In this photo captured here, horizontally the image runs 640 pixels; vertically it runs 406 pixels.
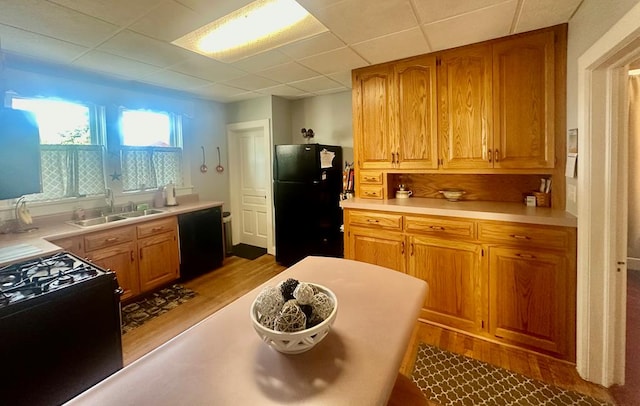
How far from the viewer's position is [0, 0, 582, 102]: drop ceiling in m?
1.72

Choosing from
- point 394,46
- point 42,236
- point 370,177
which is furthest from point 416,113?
point 42,236

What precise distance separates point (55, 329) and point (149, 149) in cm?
256

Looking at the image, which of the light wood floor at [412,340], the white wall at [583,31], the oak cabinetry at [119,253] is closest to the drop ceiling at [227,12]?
the white wall at [583,31]

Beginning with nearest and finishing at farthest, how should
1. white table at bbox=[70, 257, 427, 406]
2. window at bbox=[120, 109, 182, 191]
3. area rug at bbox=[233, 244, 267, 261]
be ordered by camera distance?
white table at bbox=[70, 257, 427, 406]
window at bbox=[120, 109, 182, 191]
area rug at bbox=[233, 244, 267, 261]

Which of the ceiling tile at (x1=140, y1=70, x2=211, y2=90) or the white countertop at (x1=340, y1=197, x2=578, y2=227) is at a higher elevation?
the ceiling tile at (x1=140, y1=70, x2=211, y2=90)

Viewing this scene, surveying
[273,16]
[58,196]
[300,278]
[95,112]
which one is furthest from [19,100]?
[300,278]

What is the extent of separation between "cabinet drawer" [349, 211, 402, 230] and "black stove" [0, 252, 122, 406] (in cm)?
188

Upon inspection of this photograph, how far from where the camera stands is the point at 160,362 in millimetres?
782

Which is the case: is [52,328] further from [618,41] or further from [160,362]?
[618,41]

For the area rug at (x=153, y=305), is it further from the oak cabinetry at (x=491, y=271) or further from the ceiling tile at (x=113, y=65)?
the ceiling tile at (x=113, y=65)

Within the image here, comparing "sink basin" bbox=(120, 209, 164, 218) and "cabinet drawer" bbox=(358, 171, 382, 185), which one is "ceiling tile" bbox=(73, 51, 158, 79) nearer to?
"sink basin" bbox=(120, 209, 164, 218)

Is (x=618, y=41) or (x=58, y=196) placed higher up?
(x=618, y=41)

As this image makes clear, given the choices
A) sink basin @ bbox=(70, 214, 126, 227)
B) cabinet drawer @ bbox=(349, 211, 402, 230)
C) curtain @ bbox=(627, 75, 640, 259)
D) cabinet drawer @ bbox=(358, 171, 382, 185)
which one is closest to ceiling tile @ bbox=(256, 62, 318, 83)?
cabinet drawer @ bbox=(358, 171, 382, 185)

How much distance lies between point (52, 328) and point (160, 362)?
1213 mm
